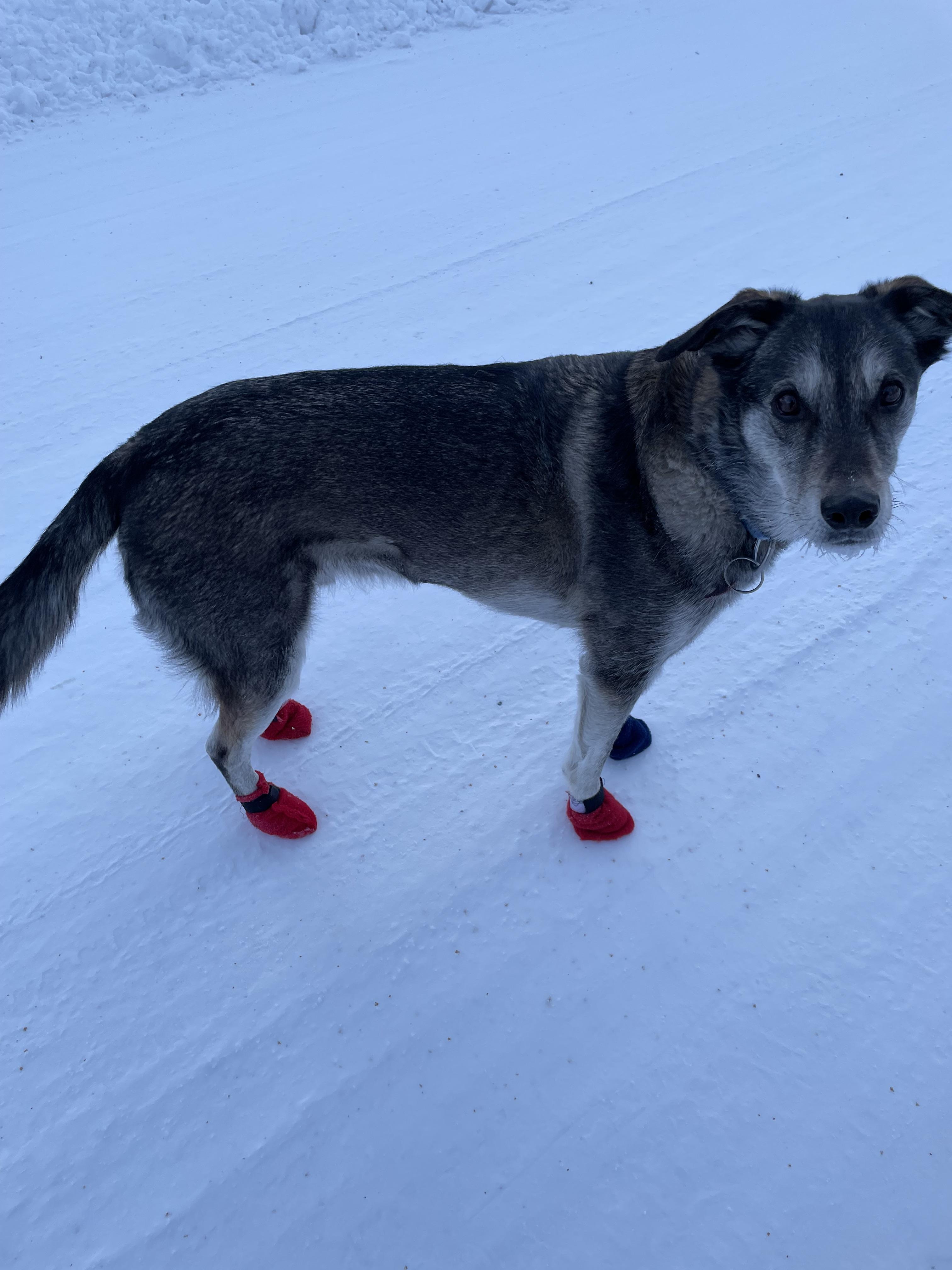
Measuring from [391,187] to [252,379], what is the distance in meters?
4.56

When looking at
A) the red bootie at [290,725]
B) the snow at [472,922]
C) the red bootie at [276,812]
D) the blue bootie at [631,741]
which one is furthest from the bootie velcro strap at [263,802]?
the blue bootie at [631,741]

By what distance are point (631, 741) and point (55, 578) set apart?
1926 millimetres

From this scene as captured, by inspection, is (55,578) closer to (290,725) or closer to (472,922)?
(290,725)

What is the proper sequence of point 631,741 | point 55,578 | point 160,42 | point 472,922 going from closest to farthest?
1. point 55,578
2. point 472,922
3. point 631,741
4. point 160,42

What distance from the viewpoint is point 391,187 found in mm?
6117

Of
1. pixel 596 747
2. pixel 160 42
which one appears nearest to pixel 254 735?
pixel 596 747

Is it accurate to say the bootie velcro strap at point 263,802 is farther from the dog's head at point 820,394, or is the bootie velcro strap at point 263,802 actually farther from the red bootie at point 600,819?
the dog's head at point 820,394

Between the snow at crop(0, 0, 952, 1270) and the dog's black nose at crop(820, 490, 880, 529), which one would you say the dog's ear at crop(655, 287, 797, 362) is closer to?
the dog's black nose at crop(820, 490, 880, 529)

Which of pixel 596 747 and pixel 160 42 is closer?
pixel 596 747

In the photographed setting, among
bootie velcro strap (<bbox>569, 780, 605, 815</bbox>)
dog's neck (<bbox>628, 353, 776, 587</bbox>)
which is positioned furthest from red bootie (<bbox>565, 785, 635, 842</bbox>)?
dog's neck (<bbox>628, 353, 776, 587</bbox>)

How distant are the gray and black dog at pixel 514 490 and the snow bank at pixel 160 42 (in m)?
6.76

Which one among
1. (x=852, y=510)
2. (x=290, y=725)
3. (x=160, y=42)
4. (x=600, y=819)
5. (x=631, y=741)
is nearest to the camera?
(x=852, y=510)

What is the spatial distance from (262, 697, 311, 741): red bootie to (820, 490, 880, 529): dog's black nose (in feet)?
6.37

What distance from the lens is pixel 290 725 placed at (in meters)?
3.02
